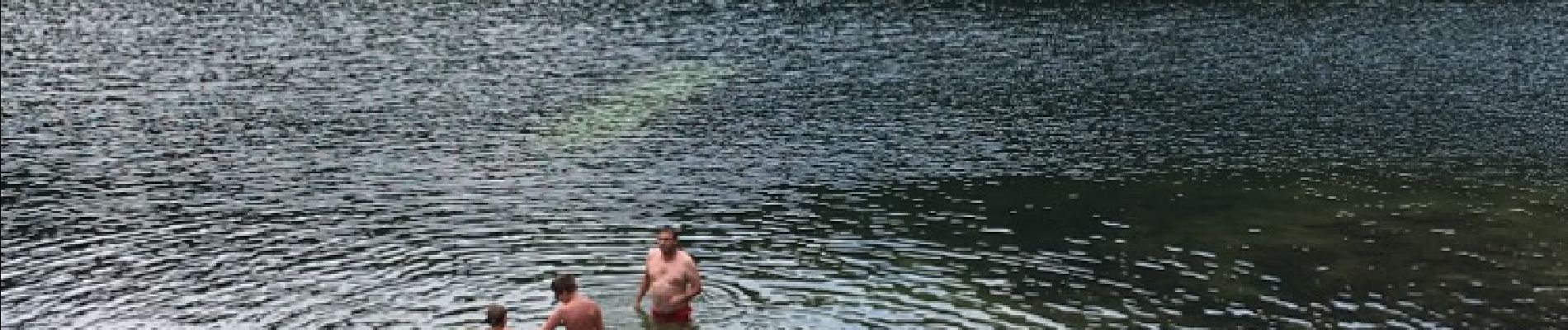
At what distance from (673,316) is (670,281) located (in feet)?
2.57

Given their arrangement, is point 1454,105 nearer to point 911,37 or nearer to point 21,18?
point 911,37

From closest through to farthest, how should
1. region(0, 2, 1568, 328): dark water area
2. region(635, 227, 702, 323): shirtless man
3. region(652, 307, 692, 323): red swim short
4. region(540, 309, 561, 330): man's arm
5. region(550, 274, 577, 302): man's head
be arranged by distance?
region(550, 274, 577, 302): man's head → region(540, 309, 561, 330): man's arm → region(635, 227, 702, 323): shirtless man → region(652, 307, 692, 323): red swim short → region(0, 2, 1568, 328): dark water area

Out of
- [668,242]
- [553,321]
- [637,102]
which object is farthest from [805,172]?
[553,321]

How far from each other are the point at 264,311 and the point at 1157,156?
2573 cm

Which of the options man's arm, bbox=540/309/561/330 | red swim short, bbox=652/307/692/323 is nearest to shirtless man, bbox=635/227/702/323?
red swim short, bbox=652/307/692/323

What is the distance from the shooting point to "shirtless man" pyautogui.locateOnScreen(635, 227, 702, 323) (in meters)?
25.8

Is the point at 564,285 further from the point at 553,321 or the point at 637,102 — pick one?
the point at 637,102

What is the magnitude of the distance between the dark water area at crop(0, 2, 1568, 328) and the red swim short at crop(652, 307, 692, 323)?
1.23 feet

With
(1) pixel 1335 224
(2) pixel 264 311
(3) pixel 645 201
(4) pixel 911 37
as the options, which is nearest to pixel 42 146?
(3) pixel 645 201

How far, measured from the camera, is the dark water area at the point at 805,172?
96.7 ft

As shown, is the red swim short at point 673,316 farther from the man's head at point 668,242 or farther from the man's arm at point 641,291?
the man's head at point 668,242

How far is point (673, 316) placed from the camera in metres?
26.4

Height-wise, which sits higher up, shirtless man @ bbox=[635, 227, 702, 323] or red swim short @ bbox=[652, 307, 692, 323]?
shirtless man @ bbox=[635, 227, 702, 323]

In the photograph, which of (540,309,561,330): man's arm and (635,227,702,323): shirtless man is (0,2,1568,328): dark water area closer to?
(635,227,702,323): shirtless man
